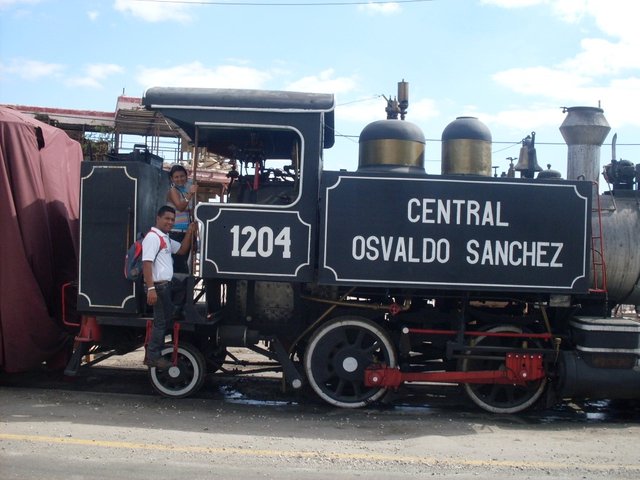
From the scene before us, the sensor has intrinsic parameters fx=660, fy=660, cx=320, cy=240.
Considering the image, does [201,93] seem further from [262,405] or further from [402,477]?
[402,477]

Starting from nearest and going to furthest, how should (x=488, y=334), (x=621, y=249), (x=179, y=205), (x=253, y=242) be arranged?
(x=253, y=242)
(x=488, y=334)
(x=621, y=249)
(x=179, y=205)

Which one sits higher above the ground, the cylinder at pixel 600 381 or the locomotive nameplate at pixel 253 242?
the locomotive nameplate at pixel 253 242

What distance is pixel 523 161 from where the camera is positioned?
7.83 meters

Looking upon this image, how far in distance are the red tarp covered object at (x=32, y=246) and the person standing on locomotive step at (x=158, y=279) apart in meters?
1.50

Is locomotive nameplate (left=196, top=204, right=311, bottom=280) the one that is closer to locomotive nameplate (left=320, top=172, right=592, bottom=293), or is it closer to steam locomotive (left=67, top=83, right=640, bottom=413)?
steam locomotive (left=67, top=83, right=640, bottom=413)

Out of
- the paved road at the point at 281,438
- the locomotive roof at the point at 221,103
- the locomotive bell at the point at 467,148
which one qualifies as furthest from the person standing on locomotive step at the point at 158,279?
the locomotive bell at the point at 467,148

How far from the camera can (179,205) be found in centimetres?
720

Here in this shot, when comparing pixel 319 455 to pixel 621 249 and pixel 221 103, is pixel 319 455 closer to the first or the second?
pixel 221 103

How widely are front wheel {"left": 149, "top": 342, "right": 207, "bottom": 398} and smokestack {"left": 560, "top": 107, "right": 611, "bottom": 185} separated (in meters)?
4.66

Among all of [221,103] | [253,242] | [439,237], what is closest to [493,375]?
[439,237]

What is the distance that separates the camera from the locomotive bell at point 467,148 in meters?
7.15

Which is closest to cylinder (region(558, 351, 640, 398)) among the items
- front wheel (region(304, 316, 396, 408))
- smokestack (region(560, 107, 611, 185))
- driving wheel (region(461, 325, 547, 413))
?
driving wheel (region(461, 325, 547, 413))

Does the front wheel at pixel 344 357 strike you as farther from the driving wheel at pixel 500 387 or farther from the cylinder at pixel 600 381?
the cylinder at pixel 600 381

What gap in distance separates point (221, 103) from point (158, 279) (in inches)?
73.9
